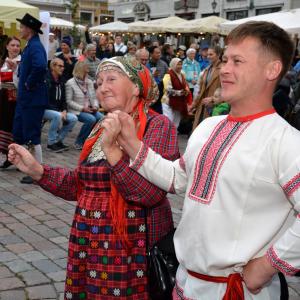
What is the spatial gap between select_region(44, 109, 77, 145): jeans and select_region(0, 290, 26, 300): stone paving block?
221 inches

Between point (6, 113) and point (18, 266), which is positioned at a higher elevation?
point (6, 113)

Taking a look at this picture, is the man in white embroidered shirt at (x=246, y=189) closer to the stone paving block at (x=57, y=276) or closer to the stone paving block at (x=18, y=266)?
the stone paving block at (x=57, y=276)

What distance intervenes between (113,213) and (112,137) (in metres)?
0.50

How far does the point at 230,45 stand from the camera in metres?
1.92

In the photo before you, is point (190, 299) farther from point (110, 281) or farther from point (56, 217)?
point (56, 217)

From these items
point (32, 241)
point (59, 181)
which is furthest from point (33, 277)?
point (59, 181)

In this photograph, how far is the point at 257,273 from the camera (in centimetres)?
178

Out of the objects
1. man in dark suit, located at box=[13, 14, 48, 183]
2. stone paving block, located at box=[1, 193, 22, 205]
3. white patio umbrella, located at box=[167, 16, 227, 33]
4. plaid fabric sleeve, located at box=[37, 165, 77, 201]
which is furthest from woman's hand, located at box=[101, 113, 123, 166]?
white patio umbrella, located at box=[167, 16, 227, 33]

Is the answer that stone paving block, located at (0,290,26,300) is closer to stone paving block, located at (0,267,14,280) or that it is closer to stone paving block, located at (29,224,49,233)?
stone paving block, located at (0,267,14,280)

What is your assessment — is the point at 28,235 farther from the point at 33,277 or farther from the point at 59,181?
the point at 59,181

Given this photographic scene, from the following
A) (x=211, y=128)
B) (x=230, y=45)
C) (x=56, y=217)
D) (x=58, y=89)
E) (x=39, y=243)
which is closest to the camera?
(x=230, y=45)

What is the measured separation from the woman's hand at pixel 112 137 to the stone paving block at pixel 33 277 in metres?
2.20

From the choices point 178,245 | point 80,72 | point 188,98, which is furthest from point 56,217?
point 188,98

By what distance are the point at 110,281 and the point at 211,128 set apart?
2.94 ft
